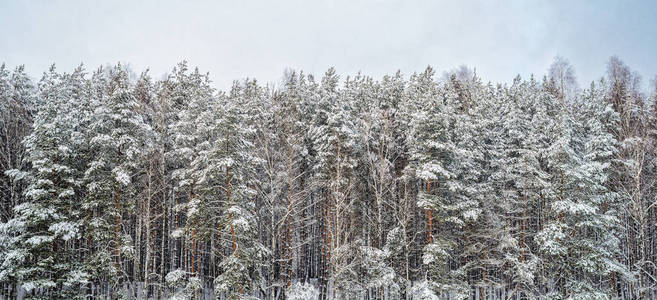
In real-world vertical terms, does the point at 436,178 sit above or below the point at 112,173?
below

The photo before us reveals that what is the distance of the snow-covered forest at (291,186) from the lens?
68.4 ft

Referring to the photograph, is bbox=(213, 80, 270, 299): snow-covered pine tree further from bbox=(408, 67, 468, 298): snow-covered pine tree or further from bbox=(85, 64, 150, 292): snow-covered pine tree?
bbox=(408, 67, 468, 298): snow-covered pine tree

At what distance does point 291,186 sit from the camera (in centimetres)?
2109

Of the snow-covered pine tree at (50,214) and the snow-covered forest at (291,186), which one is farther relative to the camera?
the snow-covered forest at (291,186)

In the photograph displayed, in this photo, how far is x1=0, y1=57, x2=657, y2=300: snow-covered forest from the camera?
2084 cm

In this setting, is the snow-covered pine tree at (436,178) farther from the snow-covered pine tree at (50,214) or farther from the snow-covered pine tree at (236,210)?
the snow-covered pine tree at (50,214)

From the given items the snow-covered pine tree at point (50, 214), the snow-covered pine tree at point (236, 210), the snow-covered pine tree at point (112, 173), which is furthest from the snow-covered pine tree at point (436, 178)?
the snow-covered pine tree at point (50, 214)

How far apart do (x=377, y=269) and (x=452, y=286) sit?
405 cm

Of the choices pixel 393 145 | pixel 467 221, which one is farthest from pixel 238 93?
pixel 467 221

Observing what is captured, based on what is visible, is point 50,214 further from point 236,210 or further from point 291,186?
point 291,186

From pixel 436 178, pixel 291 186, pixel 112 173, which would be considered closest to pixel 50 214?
pixel 112 173

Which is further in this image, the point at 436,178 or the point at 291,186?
the point at 436,178

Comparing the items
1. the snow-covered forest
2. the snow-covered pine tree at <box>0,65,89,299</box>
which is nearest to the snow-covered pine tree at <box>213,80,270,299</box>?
the snow-covered forest

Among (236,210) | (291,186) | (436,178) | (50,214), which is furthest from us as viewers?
(436,178)
